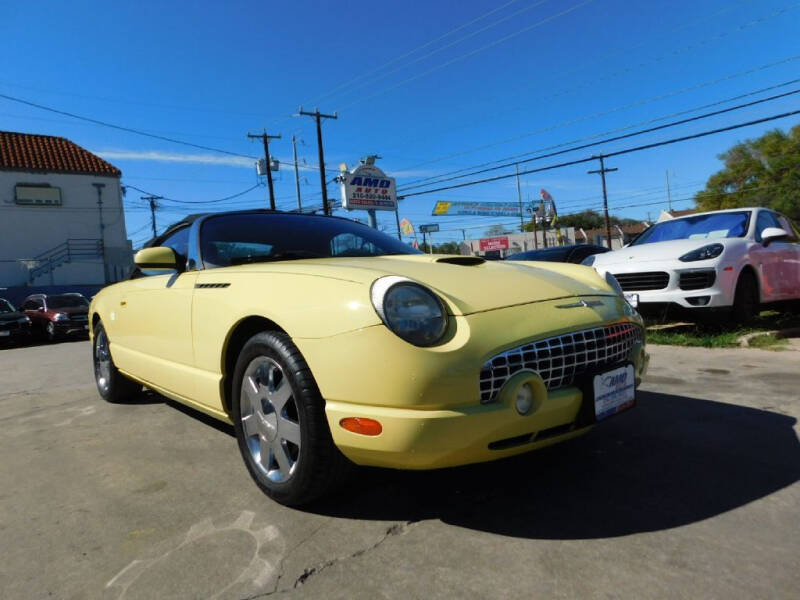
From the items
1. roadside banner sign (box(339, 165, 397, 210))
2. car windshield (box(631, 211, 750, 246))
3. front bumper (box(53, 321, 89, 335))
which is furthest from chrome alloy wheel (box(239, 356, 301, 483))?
roadside banner sign (box(339, 165, 397, 210))

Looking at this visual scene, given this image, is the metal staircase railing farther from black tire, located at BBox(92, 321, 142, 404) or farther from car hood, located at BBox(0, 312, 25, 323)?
black tire, located at BBox(92, 321, 142, 404)

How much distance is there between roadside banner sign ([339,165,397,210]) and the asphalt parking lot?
25791 mm

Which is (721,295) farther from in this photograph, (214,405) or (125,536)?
(125,536)

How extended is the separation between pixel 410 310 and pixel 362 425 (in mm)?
Result: 438

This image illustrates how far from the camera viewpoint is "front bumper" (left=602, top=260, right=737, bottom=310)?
5562 mm

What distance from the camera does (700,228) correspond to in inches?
266

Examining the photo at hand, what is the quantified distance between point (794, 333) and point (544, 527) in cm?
561

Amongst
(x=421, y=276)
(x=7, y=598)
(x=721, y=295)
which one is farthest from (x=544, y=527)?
(x=721, y=295)

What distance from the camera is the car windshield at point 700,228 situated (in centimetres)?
635

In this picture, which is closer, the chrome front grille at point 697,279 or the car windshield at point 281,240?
the car windshield at point 281,240

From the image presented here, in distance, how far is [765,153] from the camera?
5238 centimetres

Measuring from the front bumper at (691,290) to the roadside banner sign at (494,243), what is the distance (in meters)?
62.3

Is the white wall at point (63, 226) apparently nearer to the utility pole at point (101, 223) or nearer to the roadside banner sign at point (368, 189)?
the utility pole at point (101, 223)

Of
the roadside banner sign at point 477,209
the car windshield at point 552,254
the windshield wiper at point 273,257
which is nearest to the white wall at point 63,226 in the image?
the car windshield at point 552,254
